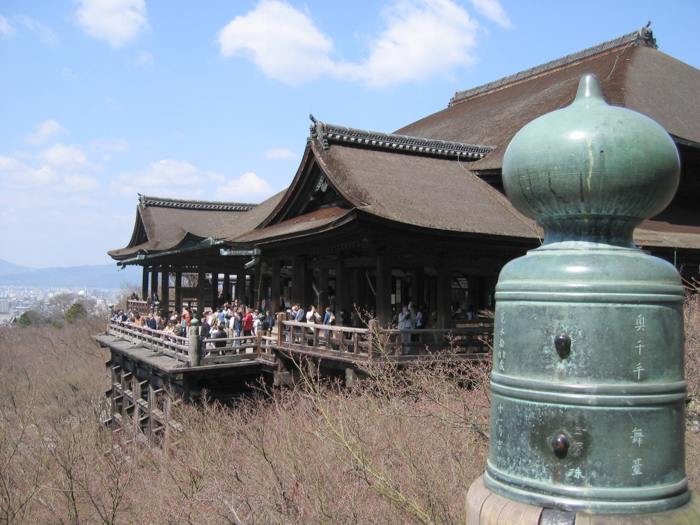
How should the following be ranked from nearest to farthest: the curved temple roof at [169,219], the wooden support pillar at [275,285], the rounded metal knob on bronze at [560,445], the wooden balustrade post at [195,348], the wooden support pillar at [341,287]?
the rounded metal knob on bronze at [560,445]
the wooden support pillar at [341,287]
the wooden balustrade post at [195,348]
the wooden support pillar at [275,285]
the curved temple roof at [169,219]

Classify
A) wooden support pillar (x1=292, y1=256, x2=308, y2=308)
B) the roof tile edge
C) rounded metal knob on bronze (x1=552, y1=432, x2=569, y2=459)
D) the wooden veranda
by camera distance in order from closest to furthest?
rounded metal knob on bronze (x1=552, y1=432, x2=569, y2=459), the wooden veranda, wooden support pillar (x1=292, y1=256, x2=308, y2=308), the roof tile edge

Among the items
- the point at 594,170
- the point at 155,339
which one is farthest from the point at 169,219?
the point at 594,170

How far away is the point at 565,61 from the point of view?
75.3ft

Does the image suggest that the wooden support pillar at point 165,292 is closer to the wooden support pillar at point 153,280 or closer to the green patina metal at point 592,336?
the wooden support pillar at point 153,280

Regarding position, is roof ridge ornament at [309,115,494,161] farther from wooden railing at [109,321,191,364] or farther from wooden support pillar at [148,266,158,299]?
wooden support pillar at [148,266,158,299]

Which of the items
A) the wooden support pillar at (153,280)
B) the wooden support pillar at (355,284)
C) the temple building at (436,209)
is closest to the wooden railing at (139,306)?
the wooden support pillar at (153,280)

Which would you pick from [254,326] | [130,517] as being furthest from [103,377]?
[130,517]

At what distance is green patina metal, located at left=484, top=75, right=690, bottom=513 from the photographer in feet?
6.42

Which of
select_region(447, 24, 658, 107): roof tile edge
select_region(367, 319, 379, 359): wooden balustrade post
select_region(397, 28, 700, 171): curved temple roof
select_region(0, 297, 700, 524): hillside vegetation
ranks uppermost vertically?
select_region(447, 24, 658, 107): roof tile edge

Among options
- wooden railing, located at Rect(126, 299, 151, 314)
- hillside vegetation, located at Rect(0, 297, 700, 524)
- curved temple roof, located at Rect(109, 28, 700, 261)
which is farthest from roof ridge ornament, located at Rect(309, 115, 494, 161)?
wooden railing, located at Rect(126, 299, 151, 314)

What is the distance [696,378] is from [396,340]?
4576 mm

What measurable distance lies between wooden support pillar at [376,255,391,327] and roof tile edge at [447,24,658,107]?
12.7 meters

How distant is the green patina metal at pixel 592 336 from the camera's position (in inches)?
77.1

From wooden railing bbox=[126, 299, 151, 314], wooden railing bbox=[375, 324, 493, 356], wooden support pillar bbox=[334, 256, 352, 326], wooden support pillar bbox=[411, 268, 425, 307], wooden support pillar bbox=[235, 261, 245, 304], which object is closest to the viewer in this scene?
wooden railing bbox=[375, 324, 493, 356]
